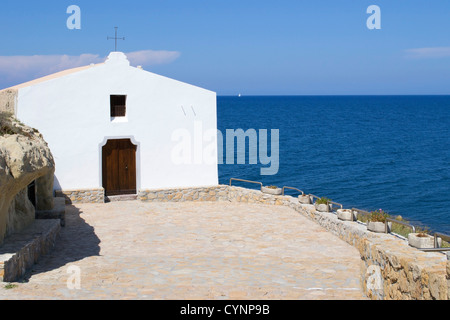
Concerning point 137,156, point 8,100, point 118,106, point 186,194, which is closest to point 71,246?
point 137,156

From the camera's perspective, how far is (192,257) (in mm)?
13734

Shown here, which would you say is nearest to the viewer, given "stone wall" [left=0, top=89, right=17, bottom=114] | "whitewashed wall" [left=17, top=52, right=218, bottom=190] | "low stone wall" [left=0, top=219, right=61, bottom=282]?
"low stone wall" [left=0, top=219, right=61, bottom=282]

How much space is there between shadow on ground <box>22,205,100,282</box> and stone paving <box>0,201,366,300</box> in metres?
0.02

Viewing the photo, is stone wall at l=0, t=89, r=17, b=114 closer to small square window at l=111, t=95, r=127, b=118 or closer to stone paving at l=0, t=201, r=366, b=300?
small square window at l=111, t=95, r=127, b=118

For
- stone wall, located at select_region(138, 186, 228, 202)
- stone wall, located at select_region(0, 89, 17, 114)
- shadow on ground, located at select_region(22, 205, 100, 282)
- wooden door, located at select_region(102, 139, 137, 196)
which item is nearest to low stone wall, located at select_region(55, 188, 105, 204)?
wooden door, located at select_region(102, 139, 137, 196)

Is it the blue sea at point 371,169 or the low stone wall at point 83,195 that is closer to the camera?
the low stone wall at point 83,195

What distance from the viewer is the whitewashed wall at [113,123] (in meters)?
20.7

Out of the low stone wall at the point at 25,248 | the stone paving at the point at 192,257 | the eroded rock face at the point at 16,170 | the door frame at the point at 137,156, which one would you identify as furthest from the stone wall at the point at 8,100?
the eroded rock face at the point at 16,170

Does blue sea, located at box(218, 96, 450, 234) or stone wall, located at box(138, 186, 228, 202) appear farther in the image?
blue sea, located at box(218, 96, 450, 234)

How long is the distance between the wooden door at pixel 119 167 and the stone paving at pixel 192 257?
1399 mm

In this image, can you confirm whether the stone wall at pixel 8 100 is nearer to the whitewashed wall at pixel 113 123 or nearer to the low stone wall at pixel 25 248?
the whitewashed wall at pixel 113 123

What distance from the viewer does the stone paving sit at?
33.9ft

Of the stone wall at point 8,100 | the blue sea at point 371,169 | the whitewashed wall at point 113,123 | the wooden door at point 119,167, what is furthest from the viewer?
the blue sea at point 371,169

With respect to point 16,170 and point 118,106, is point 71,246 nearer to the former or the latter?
point 16,170
